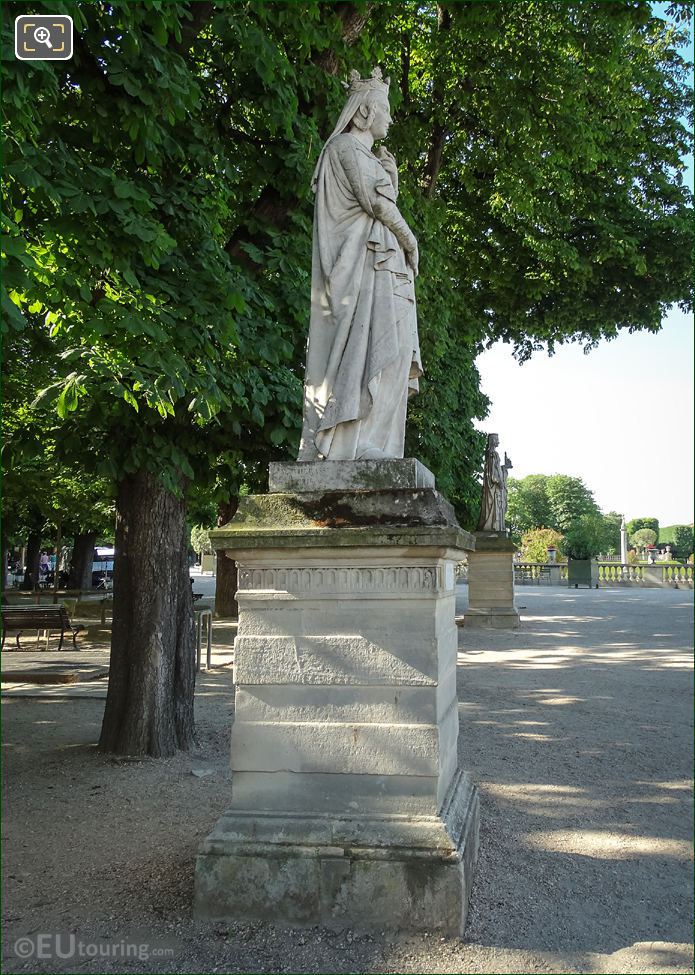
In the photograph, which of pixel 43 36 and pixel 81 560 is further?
pixel 81 560

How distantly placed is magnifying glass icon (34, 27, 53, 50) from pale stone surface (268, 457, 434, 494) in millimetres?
2806

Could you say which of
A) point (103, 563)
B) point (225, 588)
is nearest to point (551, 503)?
point (103, 563)

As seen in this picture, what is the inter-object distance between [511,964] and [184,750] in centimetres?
458

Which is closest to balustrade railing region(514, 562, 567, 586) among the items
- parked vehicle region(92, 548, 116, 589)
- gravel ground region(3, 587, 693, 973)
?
parked vehicle region(92, 548, 116, 589)

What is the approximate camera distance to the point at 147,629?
7.15 meters

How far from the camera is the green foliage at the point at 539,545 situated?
6316 centimetres

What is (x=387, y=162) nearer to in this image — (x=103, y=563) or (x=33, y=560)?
(x=33, y=560)

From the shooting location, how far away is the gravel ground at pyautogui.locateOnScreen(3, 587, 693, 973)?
3.53 metres

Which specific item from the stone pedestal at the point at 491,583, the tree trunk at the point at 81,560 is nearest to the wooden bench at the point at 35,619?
the stone pedestal at the point at 491,583

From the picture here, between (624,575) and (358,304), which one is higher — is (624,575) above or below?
below

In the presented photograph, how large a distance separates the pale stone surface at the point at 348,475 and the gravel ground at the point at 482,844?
2197 millimetres

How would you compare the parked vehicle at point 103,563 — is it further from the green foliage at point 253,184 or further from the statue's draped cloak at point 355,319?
the statue's draped cloak at point 355,319

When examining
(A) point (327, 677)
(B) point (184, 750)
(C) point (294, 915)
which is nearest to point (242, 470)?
(B) point (184, 750)

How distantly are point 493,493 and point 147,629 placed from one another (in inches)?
582
